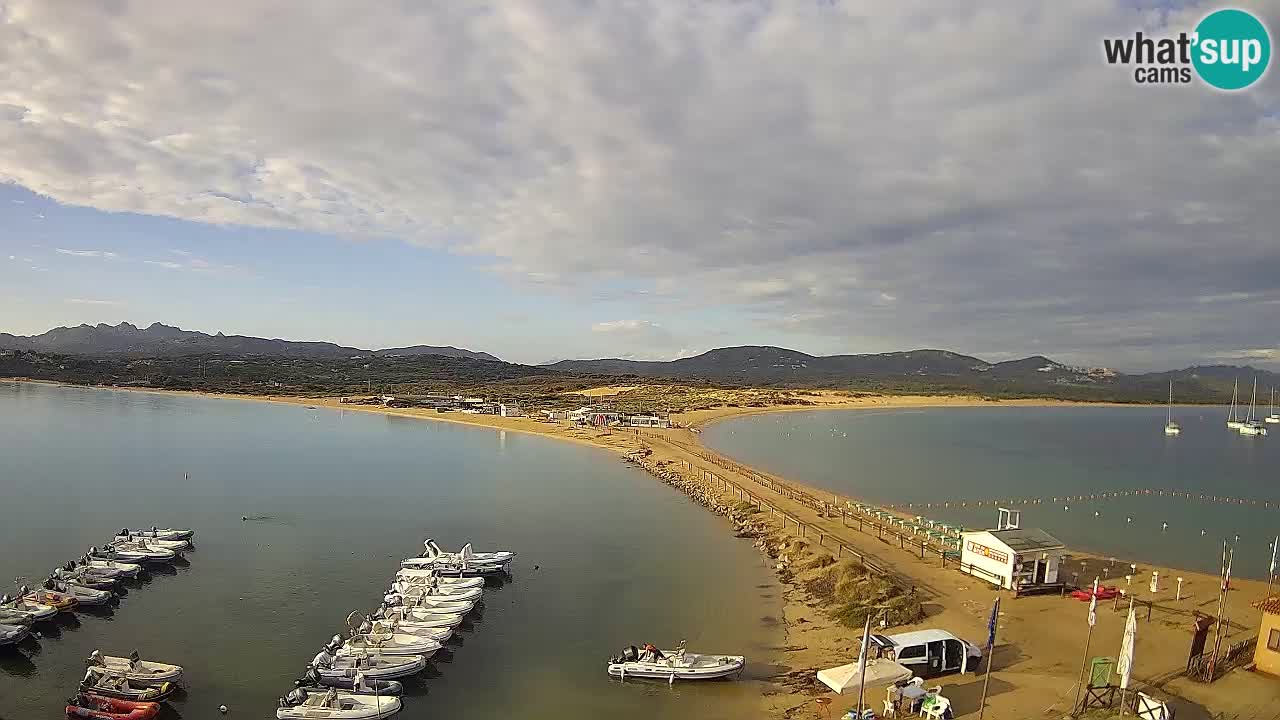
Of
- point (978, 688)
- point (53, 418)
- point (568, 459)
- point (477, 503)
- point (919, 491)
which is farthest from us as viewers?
point (53, 418)

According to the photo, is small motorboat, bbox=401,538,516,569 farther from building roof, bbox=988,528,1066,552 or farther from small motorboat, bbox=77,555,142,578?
building roof, bbox=988,528,1066,552

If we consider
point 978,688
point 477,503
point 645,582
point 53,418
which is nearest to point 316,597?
point 645,582

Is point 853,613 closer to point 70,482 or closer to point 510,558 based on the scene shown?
point 510,558

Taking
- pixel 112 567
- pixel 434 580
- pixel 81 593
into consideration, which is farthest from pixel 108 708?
pixel 112 567

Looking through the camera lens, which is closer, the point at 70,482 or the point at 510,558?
the point at 510,558

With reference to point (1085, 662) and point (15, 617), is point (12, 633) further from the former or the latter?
point (1085, 662)

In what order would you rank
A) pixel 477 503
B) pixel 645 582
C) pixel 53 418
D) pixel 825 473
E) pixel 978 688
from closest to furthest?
pixel 978 688 < pixel 645 582 < pixel 477 503 < pixel 825 473 < pixel 53 418

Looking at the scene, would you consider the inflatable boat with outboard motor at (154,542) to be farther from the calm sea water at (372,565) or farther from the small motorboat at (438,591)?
the small motorboat at (438,591)
